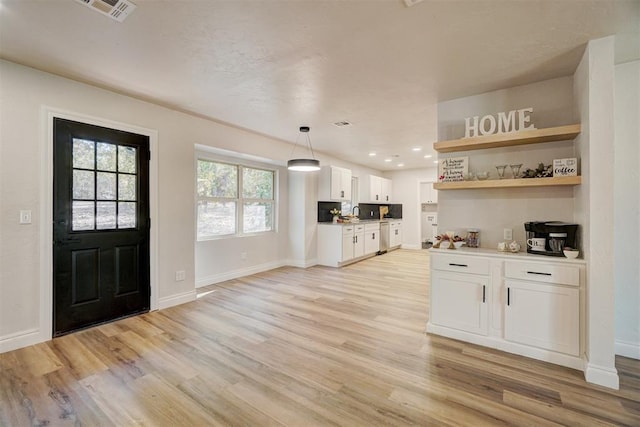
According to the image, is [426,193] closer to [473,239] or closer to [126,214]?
[473,239]

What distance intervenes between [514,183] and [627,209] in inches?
37.0

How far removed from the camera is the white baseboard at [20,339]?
244cm

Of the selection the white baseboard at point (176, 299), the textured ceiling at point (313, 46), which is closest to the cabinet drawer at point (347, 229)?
the textured ceiling at point (313, 46)

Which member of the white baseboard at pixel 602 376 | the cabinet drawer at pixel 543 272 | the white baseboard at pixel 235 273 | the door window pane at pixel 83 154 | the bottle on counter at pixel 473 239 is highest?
the door window pane at pixel 83 154

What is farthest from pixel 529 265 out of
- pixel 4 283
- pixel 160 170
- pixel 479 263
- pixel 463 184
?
pixel 4 283

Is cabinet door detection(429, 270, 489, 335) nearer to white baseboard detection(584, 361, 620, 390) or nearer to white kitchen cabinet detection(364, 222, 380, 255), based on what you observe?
white baseboard detection(584, 361, 620, 390)

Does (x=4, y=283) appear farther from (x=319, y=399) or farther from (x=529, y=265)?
(x=529, y=265)

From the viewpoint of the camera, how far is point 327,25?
1943mm

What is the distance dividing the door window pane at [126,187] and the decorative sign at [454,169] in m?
3.52

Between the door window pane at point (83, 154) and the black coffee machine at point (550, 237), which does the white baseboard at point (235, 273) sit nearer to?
the door window pane at point (83, 154)

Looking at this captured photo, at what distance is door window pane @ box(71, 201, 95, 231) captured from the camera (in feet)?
9.39

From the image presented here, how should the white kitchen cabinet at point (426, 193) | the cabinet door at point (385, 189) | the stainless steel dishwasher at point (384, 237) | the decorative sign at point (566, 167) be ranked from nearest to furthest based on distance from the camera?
the decorative sign at point (566, 167) → the stainless steel dishwasher at point (384, 237) → the cabinet door at point (385, 189) → the white kitchen cabinet at point (426, 193)

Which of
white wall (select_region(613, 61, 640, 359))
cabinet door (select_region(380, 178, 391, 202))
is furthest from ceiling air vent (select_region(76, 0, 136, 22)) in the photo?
cabinet door (select_region(380, 178, 391, 202))

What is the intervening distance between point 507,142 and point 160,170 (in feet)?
12.7
